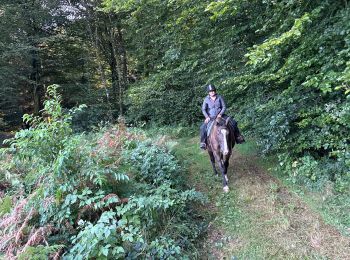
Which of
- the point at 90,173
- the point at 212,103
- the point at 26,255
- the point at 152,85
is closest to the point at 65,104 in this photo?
the point at 152,85

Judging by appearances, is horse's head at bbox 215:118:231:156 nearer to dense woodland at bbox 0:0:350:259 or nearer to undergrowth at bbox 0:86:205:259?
dense woodland at bbox 0:0:350:259

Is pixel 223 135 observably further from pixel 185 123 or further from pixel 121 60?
pixel 121 60

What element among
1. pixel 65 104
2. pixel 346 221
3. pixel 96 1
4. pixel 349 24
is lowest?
pixel 346 221

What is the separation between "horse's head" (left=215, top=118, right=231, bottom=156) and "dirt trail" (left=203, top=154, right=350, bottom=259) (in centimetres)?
104

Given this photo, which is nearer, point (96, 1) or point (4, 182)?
point (4, 182)

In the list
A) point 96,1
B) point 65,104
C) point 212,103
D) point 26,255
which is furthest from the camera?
point 65,104

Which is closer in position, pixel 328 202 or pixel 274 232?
pixel 274 232

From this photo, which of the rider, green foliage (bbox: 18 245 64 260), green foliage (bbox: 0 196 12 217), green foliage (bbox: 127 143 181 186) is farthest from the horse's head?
green foliage (bbox: 0 196 12 217)

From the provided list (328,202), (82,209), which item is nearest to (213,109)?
(328,202)

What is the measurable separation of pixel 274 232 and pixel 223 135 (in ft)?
7.08

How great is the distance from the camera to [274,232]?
500cm

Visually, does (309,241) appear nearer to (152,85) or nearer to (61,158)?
(61,158)

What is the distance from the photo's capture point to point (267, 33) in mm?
8141

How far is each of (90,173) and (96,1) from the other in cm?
1349
